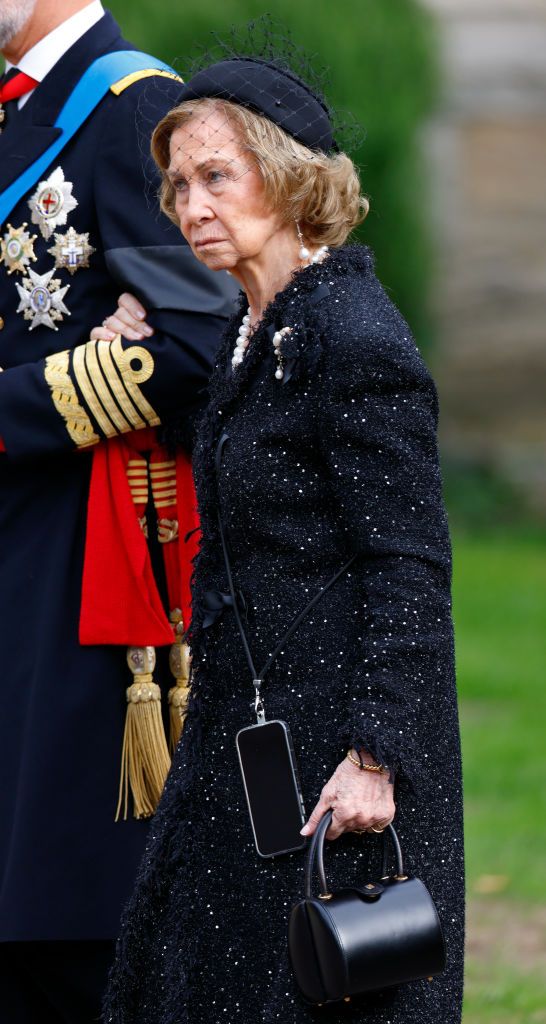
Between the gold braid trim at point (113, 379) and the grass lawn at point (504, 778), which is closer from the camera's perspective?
the gold braid trim at point (113, 379)

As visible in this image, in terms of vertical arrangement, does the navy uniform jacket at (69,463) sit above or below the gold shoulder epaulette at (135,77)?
below

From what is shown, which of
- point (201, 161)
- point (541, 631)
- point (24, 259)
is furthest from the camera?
point (541, 631)

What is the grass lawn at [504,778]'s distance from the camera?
446cm

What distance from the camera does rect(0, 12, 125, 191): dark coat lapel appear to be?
3211 mm

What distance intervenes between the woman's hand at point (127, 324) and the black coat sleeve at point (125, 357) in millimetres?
19

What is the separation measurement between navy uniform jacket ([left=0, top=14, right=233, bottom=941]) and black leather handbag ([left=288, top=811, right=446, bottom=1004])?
32.4 inches

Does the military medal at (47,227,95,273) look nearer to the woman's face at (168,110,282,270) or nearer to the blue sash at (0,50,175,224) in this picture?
the blue sash at (0,50,175,224)

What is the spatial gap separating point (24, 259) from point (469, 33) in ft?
30.9

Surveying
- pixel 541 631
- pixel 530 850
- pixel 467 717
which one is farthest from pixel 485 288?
pixel 530 850

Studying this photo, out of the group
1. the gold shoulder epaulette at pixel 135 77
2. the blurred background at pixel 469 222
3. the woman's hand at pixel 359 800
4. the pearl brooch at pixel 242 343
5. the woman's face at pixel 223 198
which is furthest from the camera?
the blurred background at pixel 469 222

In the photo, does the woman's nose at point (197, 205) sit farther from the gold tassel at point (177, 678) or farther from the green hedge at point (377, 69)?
the green hedge at point (377, 69)

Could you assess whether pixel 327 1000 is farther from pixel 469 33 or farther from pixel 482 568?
pixel 469 33

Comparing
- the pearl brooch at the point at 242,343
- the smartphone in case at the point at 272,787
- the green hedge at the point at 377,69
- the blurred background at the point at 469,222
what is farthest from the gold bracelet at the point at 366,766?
the green hedge at the point at 377,69

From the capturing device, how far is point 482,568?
10.1 m
